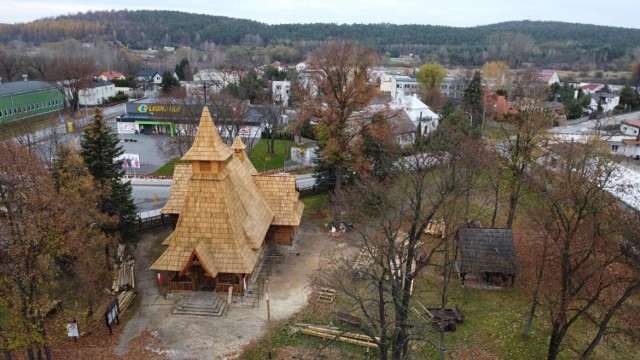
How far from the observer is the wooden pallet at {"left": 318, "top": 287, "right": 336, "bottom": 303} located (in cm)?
2239

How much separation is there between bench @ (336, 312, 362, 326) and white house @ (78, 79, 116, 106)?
67.0 m

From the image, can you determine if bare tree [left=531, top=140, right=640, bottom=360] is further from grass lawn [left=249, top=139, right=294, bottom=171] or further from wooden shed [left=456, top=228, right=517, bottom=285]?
grass lawn [left=249, top=139, right=294, bottom=171]

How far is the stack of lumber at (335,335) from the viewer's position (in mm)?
18984

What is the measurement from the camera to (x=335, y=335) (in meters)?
19.2

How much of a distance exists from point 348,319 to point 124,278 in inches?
465

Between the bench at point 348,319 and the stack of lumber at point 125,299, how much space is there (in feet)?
32.4

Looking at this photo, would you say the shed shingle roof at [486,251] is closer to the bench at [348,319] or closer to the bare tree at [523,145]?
the bare tree at [523,145]

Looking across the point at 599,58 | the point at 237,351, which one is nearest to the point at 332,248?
the point at 237,351

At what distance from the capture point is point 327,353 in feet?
61.5

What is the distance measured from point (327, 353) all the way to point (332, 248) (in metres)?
9.70

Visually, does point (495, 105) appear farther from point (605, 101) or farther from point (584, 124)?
point (605, 101)

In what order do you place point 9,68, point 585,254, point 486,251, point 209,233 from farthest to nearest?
1. point 9,68
2. point 486,251
3. point 209,233
4. point 585,254

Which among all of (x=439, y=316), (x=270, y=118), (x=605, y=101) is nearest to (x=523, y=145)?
(x=439, y=316)

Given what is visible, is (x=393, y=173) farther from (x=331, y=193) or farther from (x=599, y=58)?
(x=599, y=58)
